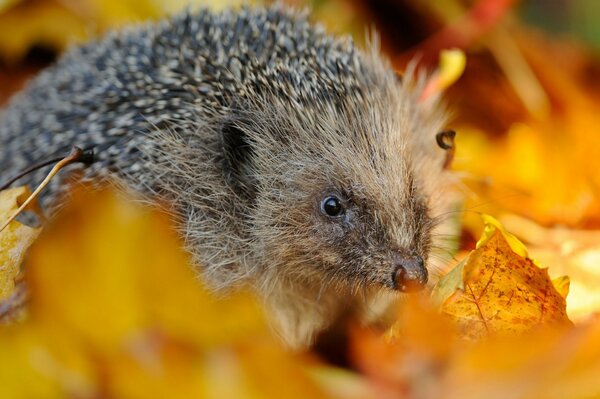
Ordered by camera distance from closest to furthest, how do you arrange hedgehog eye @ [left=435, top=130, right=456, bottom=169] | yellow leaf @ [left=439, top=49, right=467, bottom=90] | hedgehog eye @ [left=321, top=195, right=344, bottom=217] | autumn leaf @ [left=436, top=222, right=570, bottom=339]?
autumn leaf @ [left=436, top=222, right=570, bottom=339] → hedgehog eye @ [left=321, top=195, right=344, bottom=217] → hedgehog eye @ [left=435, top=130, right=456, bottom=169] → yellow leaf @ [left=439, top=49, right=467, bottom=90]

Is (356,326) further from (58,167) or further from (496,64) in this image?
(496,64)

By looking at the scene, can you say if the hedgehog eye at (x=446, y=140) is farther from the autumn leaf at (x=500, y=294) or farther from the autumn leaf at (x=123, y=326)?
the autumn leaf at (x=123, y=326)

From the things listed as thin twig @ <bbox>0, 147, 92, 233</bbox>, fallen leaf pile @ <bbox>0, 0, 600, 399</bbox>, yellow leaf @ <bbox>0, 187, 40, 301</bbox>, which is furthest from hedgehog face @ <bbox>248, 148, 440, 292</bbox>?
yellow leaf @ <bbox>0, 187, 40, 301</bbox>

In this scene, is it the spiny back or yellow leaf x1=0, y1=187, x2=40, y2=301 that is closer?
yellow leaf x1=0, y1=187, x2=40, y2=301

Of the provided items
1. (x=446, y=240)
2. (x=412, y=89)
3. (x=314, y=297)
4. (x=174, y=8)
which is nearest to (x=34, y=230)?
(x=314, y=297)

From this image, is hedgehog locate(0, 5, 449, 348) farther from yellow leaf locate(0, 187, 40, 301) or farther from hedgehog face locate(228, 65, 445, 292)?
yellow leaf locate(0, 187, 40, 301)

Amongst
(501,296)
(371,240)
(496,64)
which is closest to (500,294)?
(501,296)
